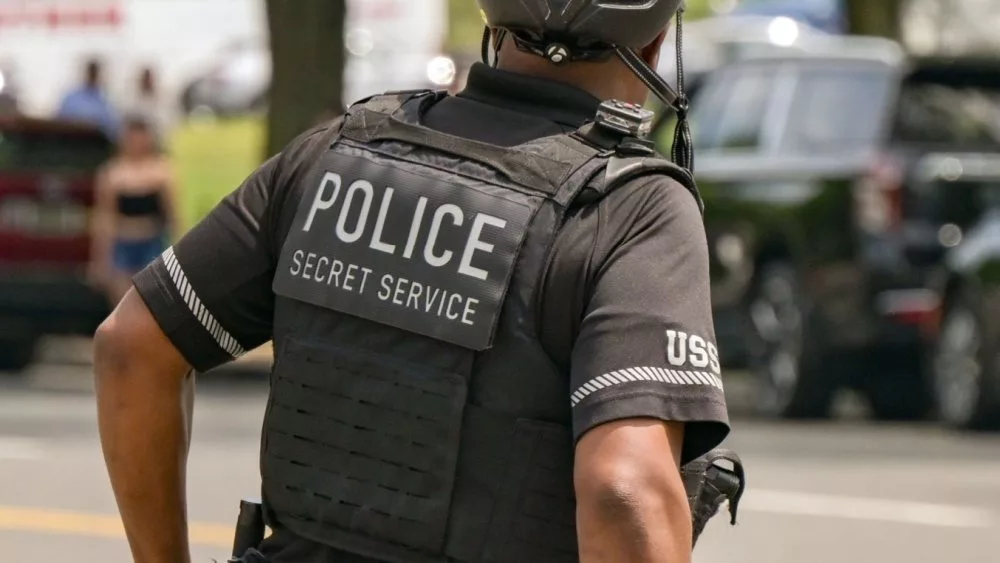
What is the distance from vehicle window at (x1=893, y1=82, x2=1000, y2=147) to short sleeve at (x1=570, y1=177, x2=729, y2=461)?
355 inches

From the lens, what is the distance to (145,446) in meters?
2.56

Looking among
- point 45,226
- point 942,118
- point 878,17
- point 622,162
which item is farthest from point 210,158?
point 622,162

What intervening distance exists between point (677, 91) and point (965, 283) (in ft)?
27.5

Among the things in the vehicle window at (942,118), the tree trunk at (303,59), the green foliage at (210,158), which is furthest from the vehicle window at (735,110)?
the green foliage at (210,158)

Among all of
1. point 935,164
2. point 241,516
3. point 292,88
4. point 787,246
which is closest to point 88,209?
point 292,88

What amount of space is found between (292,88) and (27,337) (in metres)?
2.37

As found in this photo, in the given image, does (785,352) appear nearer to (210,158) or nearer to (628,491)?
(628,491)

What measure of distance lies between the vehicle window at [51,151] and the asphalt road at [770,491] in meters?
2.00

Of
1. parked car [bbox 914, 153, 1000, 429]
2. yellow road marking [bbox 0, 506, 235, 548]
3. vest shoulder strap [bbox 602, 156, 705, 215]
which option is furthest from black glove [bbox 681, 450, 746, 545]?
parked car [bbox 914, 153, 1000, 429]

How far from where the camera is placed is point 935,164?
11.0m

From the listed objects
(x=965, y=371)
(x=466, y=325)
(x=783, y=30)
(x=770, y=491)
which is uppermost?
(x=466, y=325)

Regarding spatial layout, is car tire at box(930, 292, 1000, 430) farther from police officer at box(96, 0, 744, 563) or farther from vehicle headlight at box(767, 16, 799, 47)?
vehicle headlight at box(767, 16, 799, 47)

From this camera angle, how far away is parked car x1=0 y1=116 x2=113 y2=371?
13391 millimetres

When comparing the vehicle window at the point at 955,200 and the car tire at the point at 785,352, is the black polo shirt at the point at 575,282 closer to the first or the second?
the vehicle window at the point at 955,200
